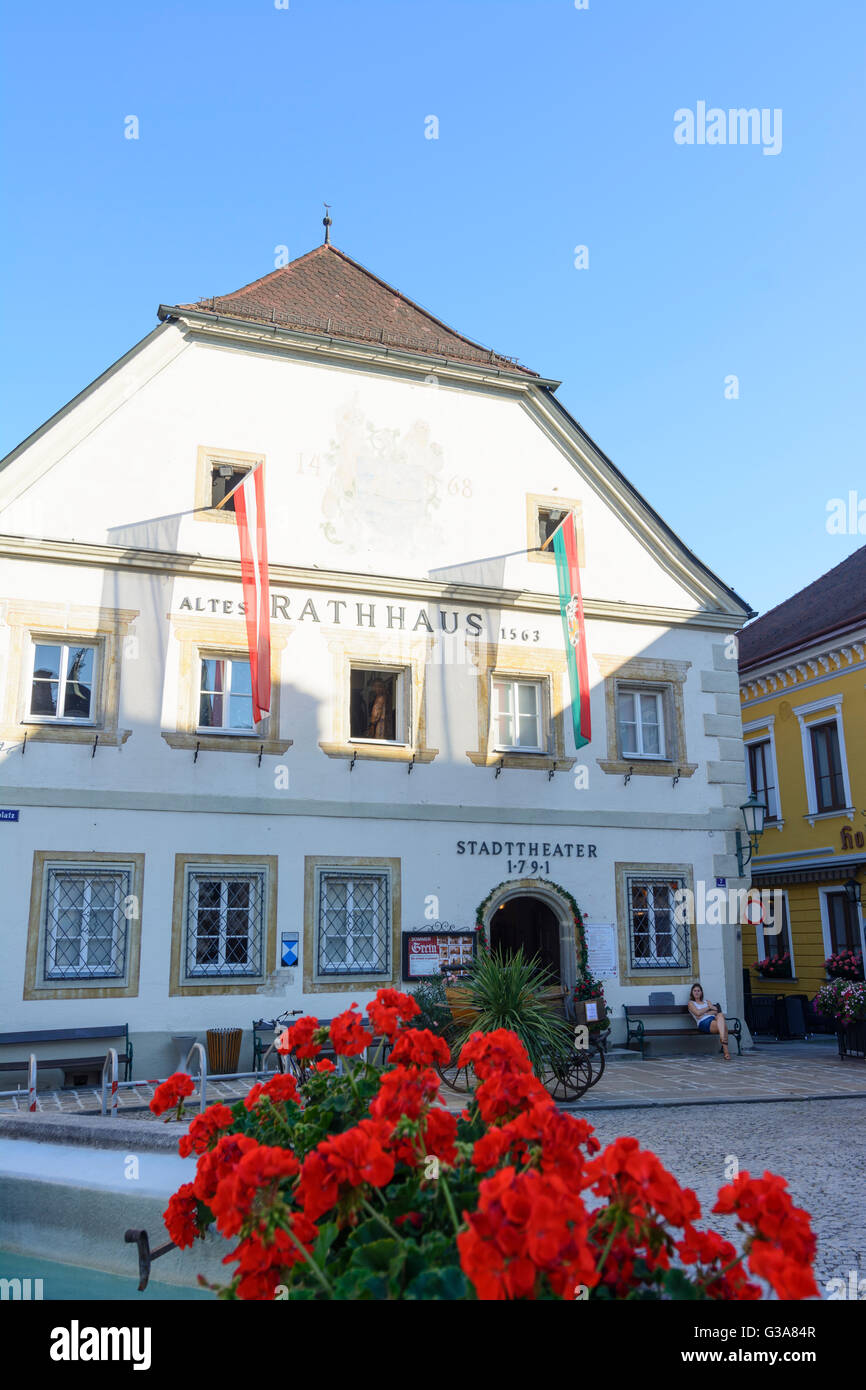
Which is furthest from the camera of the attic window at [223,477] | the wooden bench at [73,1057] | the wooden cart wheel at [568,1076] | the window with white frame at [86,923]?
the attic window at [223,477]

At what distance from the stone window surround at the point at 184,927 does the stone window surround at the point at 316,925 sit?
46 cm

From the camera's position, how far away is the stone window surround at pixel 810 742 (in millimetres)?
22016

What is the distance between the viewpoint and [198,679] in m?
14.8

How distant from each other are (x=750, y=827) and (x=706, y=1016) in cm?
306

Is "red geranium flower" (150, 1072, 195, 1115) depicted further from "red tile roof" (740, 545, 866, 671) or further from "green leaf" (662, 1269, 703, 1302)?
"red tile roof" (740, 545, 866, 671)

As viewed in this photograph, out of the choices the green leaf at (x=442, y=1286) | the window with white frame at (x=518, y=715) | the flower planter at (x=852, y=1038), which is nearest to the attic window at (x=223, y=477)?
the window with white frame at (x=518, y=715)

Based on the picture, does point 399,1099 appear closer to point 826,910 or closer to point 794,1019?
point 794,1019

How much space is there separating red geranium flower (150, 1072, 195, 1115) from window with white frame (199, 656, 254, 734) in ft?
34.7

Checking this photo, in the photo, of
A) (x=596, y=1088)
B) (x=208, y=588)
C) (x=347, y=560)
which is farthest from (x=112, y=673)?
(x=596, y=1088)

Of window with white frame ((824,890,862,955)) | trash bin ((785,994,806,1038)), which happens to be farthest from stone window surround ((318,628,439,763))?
window with white frame ((824,890,862,955))

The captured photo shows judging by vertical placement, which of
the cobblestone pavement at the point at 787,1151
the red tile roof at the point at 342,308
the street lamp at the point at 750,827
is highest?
the red tile roof at the point at 342,308

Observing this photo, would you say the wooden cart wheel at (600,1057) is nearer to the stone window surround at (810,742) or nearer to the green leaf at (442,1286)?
the green leaf at (442,1286)

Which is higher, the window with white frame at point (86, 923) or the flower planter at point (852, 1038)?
the window with white frame at point (86, 923)

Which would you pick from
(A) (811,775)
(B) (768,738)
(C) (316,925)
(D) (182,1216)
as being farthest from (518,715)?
(D) (182,1216)
